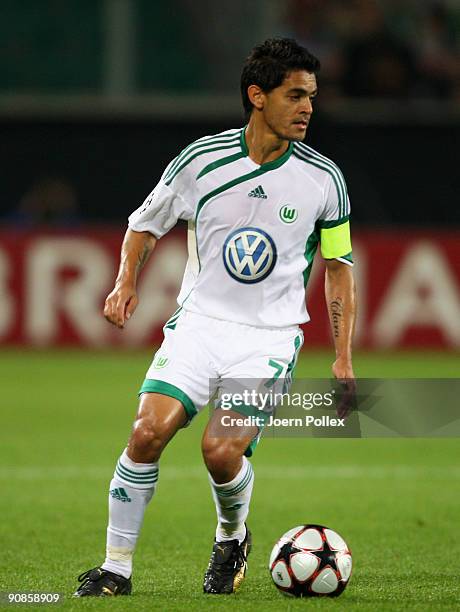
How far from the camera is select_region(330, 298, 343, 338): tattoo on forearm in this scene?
5.41m

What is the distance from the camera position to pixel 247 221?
531 cm

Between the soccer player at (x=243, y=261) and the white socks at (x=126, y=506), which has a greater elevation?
the soccer player at (x=243, y=261)

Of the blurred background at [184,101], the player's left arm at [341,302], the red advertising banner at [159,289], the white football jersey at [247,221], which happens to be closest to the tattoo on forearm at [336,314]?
the player's left arm at [341,302]

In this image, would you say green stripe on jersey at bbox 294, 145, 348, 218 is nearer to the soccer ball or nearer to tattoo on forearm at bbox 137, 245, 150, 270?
tattoo on forearm at bbox 137, 245, 150, 270

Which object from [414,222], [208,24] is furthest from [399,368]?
[208,24]

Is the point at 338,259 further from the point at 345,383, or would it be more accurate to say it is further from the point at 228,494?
the point at 228,494

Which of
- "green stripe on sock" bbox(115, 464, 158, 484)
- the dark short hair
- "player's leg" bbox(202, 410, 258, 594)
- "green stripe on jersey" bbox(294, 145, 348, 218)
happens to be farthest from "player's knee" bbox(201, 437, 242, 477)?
the dark short hair

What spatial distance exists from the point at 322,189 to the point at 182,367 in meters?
0.95

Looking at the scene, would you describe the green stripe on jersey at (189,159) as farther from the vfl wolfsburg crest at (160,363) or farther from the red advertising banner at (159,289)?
the red advertising banner at (159,289)

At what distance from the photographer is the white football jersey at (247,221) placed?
17.4ft

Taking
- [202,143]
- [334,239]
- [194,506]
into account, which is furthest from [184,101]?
[334,239]

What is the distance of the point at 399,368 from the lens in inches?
539

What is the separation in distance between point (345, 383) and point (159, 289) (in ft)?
31.9

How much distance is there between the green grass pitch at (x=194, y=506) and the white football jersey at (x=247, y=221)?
3.93 ft
